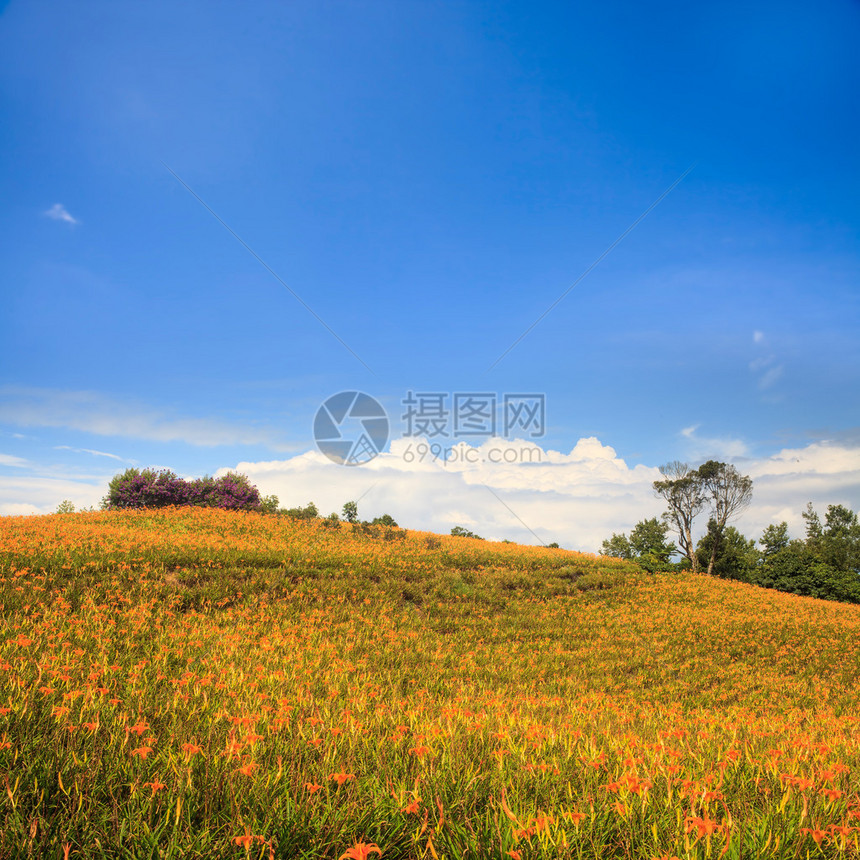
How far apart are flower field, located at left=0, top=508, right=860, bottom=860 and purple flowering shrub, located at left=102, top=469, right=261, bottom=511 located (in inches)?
453

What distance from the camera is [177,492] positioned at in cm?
2750

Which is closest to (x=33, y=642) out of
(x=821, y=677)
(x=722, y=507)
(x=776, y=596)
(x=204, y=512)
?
(x=821, y=677)

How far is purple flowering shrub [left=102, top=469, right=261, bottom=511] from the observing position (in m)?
27.1

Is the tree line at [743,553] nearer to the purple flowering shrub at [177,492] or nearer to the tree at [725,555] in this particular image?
the tree at [725,555]

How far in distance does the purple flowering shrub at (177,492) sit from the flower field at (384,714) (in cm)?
1151

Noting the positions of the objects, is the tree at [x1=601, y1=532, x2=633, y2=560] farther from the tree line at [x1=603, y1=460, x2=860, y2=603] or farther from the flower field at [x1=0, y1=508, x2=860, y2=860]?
the flower field at [x1=0, y1=508, x2=860, y2=860]

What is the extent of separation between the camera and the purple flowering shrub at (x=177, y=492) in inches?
1067

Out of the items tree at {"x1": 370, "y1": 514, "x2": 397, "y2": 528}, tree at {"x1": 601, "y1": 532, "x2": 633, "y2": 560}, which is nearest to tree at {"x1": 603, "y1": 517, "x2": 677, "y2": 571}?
tree at {"x1": 601, "y1": 532, "x2": 633, "y2": 560}

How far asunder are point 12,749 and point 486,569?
17.5 m

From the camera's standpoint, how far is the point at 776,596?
23.4 meters

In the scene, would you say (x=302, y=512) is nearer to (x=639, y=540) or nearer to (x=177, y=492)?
(x=177, y=492)

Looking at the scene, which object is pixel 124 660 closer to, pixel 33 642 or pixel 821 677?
pixel 33 642

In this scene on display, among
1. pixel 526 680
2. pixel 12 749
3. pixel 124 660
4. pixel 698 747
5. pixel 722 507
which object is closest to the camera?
pixel 12 749

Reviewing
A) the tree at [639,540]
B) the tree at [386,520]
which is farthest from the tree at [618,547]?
the tree at [386,520]
